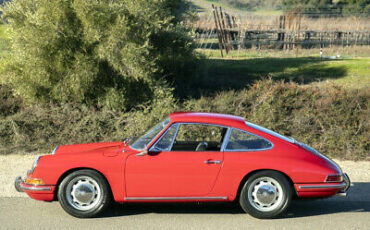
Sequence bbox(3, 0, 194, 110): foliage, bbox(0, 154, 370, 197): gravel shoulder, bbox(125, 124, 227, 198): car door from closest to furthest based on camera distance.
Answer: bbox(125, 124, 227, 198): car door → bbox(0, 154, 370, 197): gravel shoulder → bbox(3, 0, 194, 110): foliage

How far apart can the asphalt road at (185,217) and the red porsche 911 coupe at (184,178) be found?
0.21 meters

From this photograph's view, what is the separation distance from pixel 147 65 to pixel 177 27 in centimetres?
315

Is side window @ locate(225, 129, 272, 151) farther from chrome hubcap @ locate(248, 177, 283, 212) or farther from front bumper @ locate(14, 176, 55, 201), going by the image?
front bumper @ locate(14, 176, 55, 201)

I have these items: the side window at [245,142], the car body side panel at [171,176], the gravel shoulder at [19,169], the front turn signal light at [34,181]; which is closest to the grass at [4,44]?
the gravel shoulder at [19,169]

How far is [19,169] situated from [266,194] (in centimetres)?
504

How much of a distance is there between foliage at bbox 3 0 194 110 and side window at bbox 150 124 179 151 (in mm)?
6854

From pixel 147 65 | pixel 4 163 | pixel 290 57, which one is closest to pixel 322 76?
pixel 290 57

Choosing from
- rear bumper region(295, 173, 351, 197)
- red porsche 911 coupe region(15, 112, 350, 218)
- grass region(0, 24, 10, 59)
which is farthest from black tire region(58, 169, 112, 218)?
grass region(0, 24, 10, 59)

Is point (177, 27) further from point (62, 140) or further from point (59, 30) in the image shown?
point (62, 140)

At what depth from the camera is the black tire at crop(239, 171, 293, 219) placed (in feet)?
19.4

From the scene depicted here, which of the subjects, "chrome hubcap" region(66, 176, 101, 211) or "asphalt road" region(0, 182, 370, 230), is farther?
"chrome hubcap" region(66, 176, 101, 211)

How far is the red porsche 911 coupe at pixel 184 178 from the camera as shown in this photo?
5918 mm

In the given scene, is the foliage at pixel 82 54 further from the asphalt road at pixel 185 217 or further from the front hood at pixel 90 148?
the asphalt road at pixel 185 217

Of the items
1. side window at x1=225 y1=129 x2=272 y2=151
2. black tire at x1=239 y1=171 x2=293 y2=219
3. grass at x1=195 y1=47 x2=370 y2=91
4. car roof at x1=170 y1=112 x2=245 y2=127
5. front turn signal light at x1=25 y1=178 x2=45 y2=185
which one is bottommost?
grass at x1=195 y1=47 x2=370 y2=91
